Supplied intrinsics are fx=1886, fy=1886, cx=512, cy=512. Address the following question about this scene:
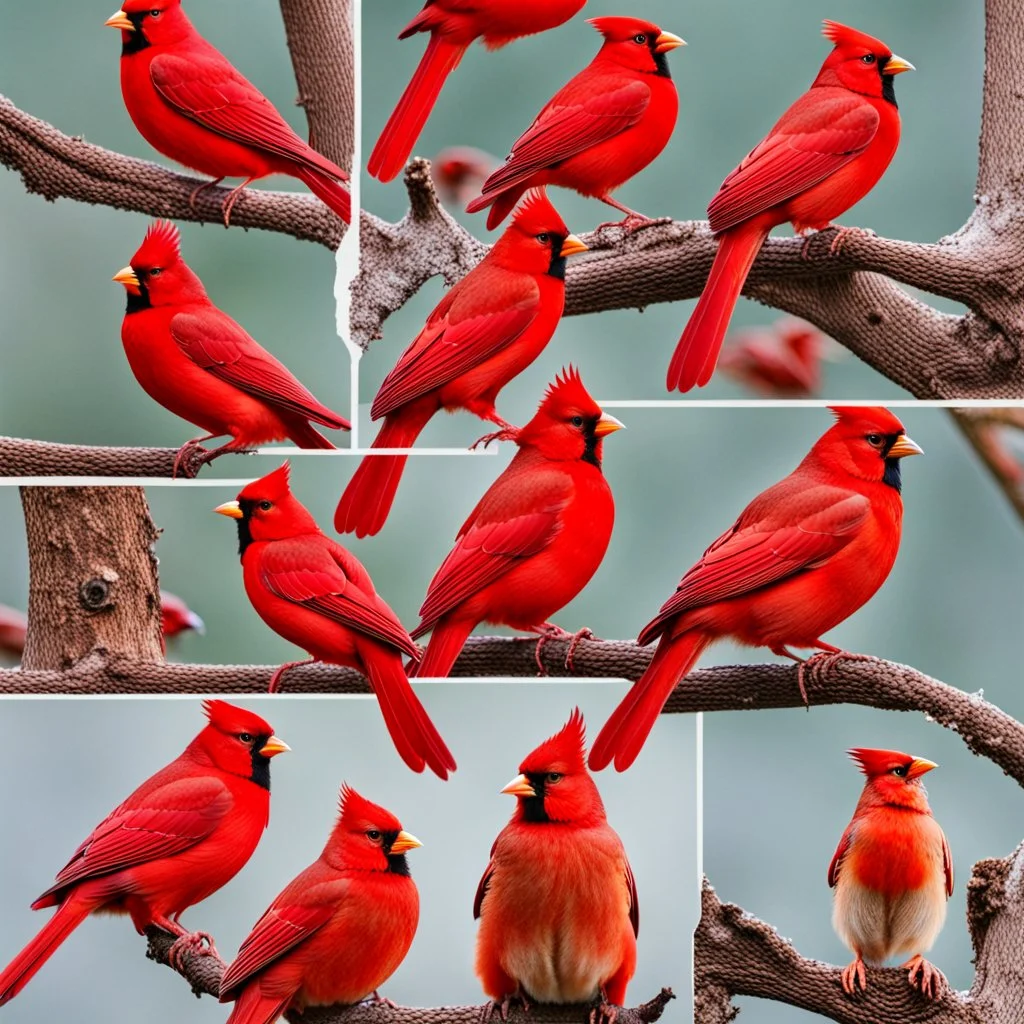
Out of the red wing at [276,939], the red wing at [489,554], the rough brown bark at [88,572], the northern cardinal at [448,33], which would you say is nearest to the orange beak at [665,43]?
the northern cardinal at [448,33]

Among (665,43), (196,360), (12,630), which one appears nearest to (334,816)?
(12,630)

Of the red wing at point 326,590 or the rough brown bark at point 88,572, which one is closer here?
the red wing at point 326,590

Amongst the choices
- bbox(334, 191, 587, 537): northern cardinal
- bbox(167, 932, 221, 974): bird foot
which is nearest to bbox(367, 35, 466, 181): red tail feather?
bbox(334, 191, 587, 537): northern cardinal

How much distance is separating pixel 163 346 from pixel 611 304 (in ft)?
3.01

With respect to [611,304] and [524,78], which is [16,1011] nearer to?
[611,304]

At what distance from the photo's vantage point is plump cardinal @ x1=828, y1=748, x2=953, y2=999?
383 centimetres

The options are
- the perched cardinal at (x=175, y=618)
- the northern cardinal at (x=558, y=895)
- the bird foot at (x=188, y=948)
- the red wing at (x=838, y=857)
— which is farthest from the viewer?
the perched cardinal at (x=175, y=618)

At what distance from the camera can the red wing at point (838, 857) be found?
12.9 feet

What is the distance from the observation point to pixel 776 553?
12.4ft

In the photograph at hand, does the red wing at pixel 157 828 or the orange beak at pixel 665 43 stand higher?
the orange beak at pixel 665 43

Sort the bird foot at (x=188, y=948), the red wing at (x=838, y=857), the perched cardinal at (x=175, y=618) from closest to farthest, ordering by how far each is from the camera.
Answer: the bird foot at (x=188, y=948) → the red wing at (x=838, y=857) → the perched cardinal at (x=175, y=618)

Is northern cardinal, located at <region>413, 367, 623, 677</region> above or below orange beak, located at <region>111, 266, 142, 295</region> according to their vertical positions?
below

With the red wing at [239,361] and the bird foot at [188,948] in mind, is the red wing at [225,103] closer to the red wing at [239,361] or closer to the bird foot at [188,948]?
the red wing at [239,361]

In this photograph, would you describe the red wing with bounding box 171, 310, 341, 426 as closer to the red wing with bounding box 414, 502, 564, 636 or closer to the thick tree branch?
the red wing with bounding box 414, 502, 564, 636
